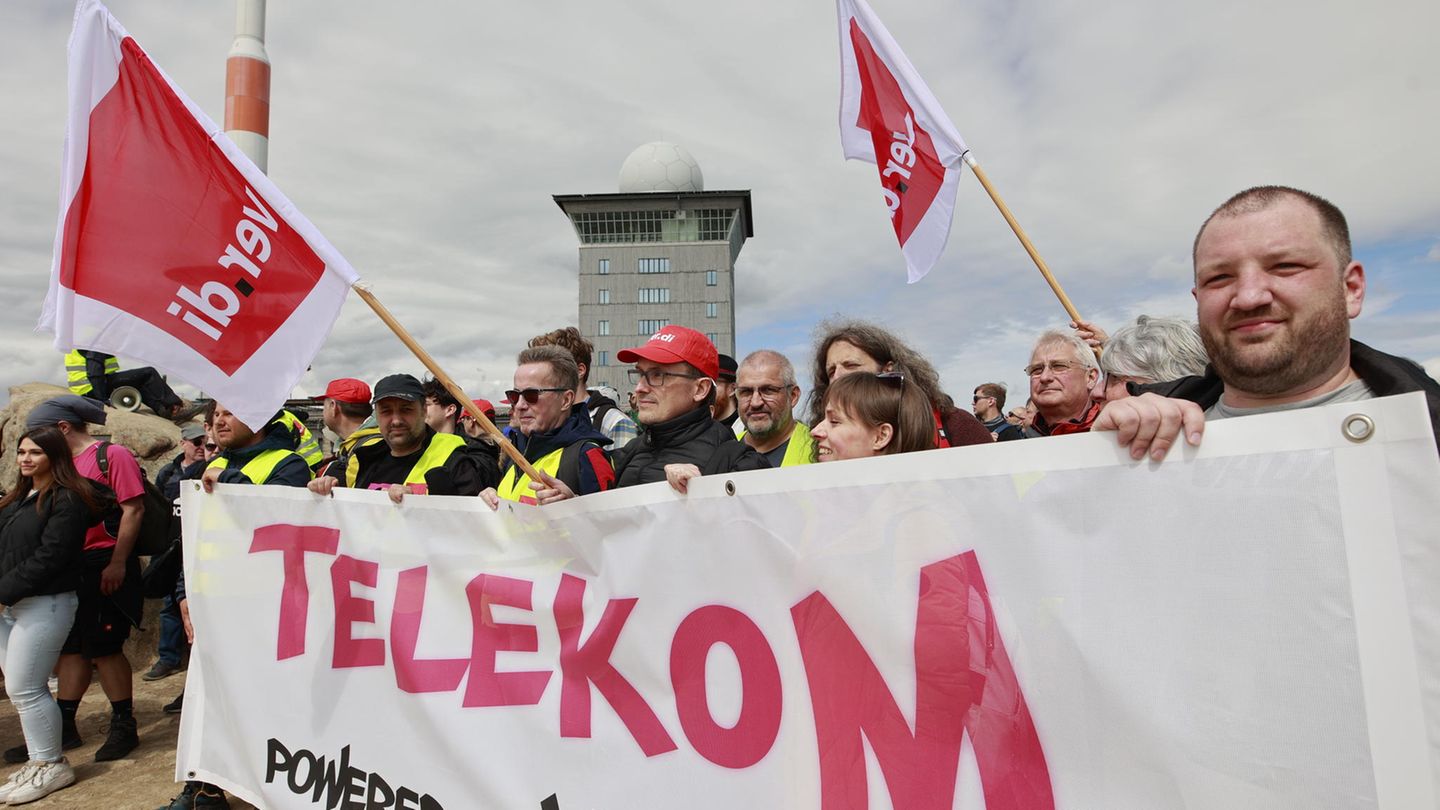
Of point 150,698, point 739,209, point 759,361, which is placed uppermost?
point 739,209

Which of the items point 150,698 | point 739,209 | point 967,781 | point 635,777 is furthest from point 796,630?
point 739,209

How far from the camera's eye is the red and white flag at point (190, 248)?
2822 mm

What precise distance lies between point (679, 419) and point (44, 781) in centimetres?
400

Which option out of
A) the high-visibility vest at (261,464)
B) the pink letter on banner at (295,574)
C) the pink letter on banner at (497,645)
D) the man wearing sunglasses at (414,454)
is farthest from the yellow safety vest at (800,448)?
the high-visibility vest at (261,464)

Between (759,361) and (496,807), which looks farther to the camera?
(759,361)

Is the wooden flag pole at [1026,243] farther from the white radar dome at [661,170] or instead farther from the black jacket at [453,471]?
the white radar dome at [661,170]

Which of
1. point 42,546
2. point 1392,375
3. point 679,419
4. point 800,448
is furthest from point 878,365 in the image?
point 42,546

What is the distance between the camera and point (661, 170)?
5931cm

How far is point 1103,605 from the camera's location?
60.3 inches

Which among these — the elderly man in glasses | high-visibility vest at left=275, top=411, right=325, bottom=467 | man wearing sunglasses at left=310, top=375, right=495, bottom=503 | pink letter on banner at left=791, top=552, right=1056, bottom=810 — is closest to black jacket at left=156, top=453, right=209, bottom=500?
high-visibility vest at left=275, top=411, right=325, bottom=467

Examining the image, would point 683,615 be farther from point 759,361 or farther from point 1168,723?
point 759,361

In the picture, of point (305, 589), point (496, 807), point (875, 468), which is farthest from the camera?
point (305, 589)

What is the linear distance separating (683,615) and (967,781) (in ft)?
2.76

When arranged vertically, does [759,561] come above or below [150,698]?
above
